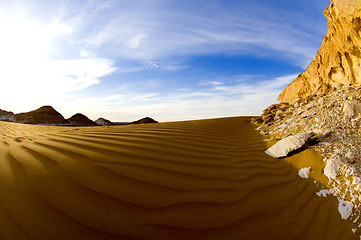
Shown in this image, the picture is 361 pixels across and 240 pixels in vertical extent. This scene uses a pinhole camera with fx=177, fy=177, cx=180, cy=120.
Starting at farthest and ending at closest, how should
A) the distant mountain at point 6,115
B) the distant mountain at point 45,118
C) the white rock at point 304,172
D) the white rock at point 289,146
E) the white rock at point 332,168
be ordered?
the distant mountain at point 6,115 < the distant mountain at point 45,118 < the white rock at point 289,146 < the white rock at point 304,172 < the white rock at point 332,168

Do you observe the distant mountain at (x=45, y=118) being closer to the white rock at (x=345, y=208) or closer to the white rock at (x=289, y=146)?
the white rock at (x=289, y=146)

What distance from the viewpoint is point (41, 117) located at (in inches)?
897

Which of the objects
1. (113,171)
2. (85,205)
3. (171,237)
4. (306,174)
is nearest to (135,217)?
(171,237)

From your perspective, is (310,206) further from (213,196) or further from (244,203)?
(213,196)

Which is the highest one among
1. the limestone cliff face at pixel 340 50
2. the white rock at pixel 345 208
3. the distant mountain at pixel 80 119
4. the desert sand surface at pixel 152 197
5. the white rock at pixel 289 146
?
the limestone cliff face at pixel 340 50

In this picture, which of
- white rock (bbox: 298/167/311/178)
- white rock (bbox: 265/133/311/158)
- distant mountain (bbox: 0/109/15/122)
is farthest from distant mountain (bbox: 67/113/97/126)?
white rock (bbox: 298/167/311/178)

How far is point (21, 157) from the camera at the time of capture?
80.4 inches

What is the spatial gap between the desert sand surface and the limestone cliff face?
501cm

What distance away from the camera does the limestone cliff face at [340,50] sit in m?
4.95

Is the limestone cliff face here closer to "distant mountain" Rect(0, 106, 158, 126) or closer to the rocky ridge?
the rocky ridge

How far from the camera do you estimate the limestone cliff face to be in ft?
16.3

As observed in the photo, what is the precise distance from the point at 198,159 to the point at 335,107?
316cm

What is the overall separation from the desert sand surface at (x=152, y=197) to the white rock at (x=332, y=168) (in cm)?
13

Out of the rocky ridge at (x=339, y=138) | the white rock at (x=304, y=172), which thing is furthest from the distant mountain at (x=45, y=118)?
the white rock at (x=304, y=172)
